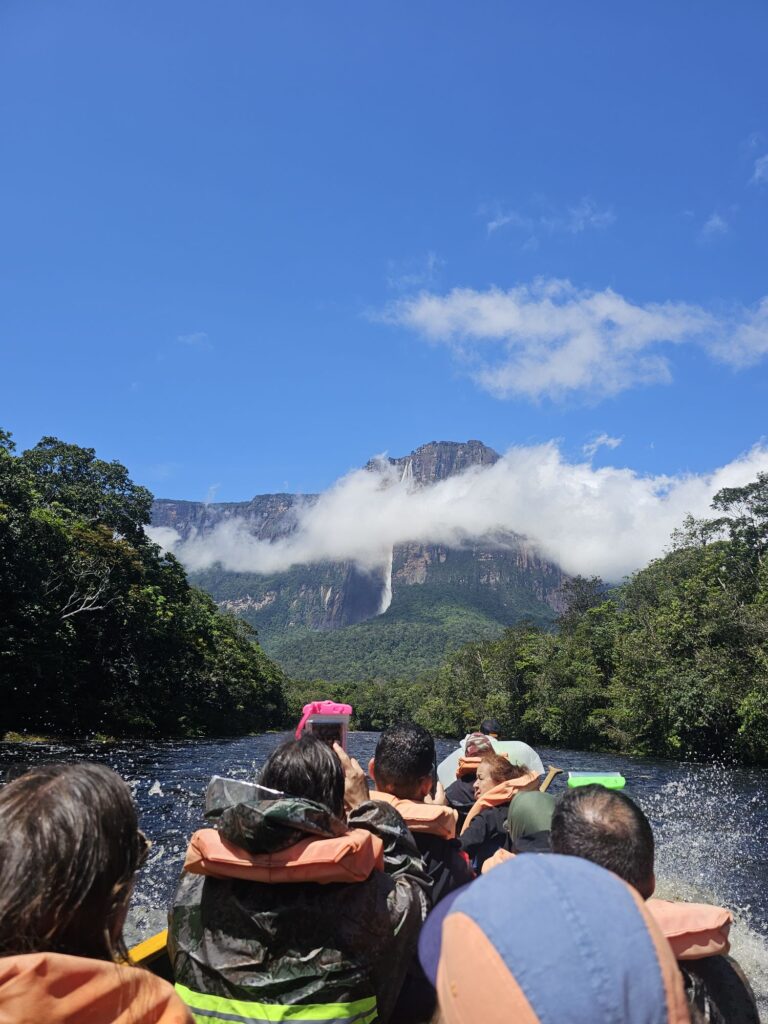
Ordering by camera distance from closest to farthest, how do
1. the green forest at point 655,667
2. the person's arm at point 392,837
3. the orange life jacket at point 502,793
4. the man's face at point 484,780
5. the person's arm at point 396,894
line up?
the person's arm at point 396,894
the person's arm at point 392,837
the orange life jacket at point 502,793
the man's face at point 484,780
the green forest at point 655,667

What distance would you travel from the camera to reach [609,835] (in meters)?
2.30

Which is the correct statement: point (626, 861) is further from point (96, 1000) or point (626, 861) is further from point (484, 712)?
point (484, 712)

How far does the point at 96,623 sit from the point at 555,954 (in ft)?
133

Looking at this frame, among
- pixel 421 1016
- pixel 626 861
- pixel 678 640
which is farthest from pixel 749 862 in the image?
pixel 678 640

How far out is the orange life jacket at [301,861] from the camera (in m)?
2.43

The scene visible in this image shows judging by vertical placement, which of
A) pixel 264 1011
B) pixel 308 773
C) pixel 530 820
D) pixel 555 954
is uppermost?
pixel 555 954

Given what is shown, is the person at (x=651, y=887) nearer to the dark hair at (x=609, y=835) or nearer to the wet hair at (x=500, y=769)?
the dark hair at (x=609, y=835)

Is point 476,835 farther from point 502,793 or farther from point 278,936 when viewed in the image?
point 278,936

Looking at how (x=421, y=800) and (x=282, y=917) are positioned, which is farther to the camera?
(x=421, y=800)

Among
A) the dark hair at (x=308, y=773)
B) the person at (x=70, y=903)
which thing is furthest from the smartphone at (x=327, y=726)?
the person at (x=70, y=903)

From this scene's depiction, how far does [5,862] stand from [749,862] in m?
14.1

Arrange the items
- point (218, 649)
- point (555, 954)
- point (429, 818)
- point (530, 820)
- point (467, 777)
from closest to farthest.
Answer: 1. point (555, 954)
2. point (429, 818)
3. point (530, 820)
4. point (467, 777)
5. point (218, 649)

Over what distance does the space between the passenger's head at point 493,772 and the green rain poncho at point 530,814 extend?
785 millimetres

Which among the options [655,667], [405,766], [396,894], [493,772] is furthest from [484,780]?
[655,667]
